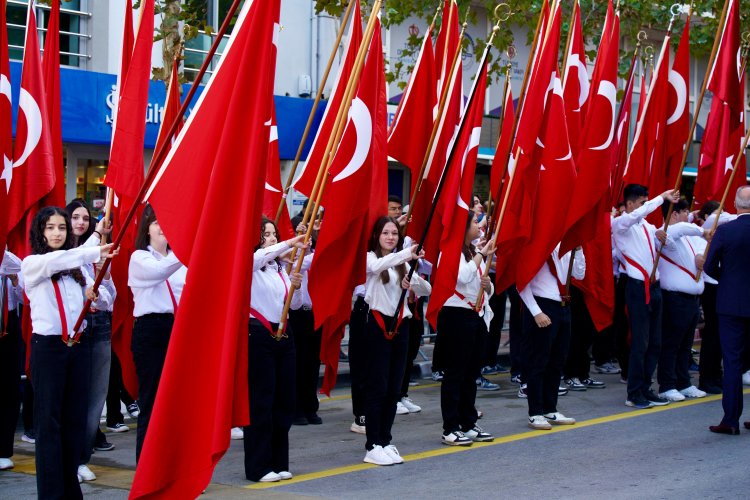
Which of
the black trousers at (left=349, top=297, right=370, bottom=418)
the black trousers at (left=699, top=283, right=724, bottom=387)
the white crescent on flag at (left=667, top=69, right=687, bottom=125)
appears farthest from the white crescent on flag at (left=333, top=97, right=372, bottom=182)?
the black trousers at (left=699, top=283, right=724, bottom=387)

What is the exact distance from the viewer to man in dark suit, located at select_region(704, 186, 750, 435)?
9352mm

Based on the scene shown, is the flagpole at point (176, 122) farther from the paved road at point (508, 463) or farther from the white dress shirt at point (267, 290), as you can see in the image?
the paved road at point (508, 463)

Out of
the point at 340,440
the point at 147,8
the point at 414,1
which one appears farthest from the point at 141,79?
the point at 414,1

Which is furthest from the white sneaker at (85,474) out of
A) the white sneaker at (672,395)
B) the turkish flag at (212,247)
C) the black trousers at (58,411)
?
the white sneaker at (672,395)

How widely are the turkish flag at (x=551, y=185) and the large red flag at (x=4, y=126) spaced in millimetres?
4298

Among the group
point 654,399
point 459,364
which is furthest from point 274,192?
point 654,399

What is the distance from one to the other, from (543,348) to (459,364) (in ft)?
3.75

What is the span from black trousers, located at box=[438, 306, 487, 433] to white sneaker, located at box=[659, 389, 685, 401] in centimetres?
314

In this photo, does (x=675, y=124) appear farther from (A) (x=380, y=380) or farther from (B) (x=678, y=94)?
(A) (x=380, y=380)

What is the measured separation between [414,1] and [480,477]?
12.7 m

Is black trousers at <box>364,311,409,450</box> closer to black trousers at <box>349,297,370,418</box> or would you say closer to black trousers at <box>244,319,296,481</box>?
black trousers at <box>349,297,370,418</box>

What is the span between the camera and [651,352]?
1101 centimetres

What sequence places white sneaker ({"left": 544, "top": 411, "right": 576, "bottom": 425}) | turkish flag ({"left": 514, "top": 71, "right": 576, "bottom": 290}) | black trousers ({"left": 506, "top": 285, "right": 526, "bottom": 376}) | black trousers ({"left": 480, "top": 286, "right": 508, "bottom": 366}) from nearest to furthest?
turkish flag ({"left": 514, "top": 71, "right": 576, "bottom": 290})
white sneaker ({"left": 544, "top": 411, "right": 576, "bottom": 425})
black trousers ({"left": 506, "top": 285, "right": 526, "bottom": 376})
black trousers ({"left": 480, "top": 286, "right": 508, "bottom": 366})

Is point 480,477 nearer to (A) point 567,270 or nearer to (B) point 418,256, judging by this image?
(B) point 418,256
